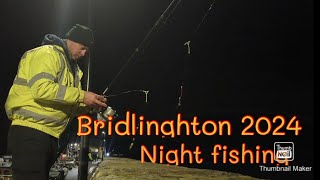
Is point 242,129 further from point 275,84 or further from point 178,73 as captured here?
point 178,73

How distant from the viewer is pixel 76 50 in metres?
3.49

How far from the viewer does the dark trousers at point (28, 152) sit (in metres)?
3.03

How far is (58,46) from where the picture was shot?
3361 mm

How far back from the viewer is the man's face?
11.4 ft

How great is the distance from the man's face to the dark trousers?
79 centimetres

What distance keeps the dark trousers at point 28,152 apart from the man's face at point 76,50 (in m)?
0.79

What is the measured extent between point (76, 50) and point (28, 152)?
1006 millimetres
